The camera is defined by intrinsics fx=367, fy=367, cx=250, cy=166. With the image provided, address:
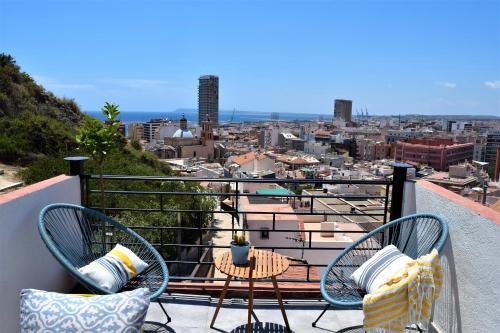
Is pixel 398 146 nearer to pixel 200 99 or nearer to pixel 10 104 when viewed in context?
pixel 10 104

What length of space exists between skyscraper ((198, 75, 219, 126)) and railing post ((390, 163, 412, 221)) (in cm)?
11323

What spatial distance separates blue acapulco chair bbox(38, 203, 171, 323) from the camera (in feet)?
6.58

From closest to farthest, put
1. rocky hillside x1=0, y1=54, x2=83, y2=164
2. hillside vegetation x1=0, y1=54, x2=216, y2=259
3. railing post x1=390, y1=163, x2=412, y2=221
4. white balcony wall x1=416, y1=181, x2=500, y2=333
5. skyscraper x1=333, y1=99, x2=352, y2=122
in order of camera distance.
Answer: white balcony wall x1=416, y1=181, x2=500, y2=333 < railing post x1=390, y1=163, x2=412, y2=221 < hillside vegetation x1=0, y1=54, x2=216, y2=259 < rocky hillside x1=0, y1=54, x2=83, y2=164 < skyscraper x1=333, y1=99, x2=352, y2=122

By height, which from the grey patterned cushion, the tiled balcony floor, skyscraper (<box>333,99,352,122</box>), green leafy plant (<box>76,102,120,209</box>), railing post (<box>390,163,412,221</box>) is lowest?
the tiled balcony floor

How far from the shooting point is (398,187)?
8.57 feet

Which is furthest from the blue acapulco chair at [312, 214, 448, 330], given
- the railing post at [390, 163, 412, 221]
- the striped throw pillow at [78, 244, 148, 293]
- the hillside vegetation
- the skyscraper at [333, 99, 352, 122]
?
the skyscraper at [333, 99, 352, 122]

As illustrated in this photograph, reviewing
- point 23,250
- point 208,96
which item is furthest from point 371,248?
point 208,96

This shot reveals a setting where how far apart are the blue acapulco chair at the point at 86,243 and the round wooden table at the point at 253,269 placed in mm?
359

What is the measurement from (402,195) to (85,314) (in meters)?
2.12

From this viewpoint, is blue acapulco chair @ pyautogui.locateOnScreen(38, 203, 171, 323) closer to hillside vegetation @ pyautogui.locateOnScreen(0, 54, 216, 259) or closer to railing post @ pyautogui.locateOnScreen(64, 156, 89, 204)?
railing post @ pyautogui.locateOnScreen(64, 156, 89, 204)

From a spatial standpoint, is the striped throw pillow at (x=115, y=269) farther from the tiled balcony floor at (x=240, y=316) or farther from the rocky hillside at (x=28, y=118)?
the rocky hillside at (x=28, y=118)

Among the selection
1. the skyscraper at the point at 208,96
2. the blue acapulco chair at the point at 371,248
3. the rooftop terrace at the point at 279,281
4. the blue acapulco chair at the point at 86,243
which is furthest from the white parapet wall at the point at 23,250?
the skyscraper at the point at 208,96

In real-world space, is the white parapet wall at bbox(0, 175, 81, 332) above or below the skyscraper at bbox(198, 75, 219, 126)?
below


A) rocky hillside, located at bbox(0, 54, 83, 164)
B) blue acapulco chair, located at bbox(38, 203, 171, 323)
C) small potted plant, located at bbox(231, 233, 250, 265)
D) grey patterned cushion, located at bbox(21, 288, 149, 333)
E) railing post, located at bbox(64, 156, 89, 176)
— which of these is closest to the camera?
grey patterned cushion, located at bbox(21, 288, 149, 333)
